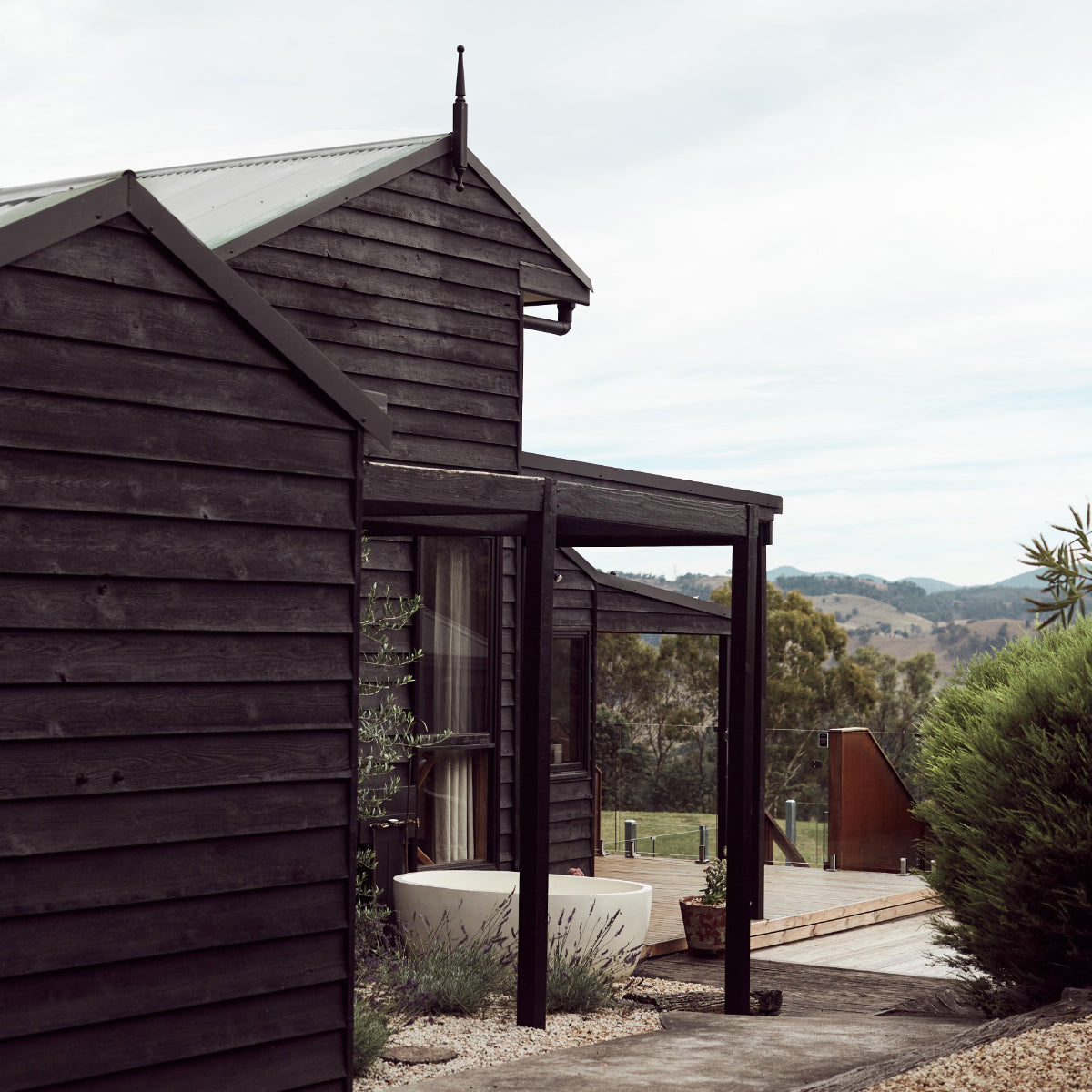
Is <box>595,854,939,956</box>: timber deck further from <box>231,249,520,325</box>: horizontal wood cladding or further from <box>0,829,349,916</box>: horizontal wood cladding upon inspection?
<box>0,829,349,916</box>: horizontal wood cladding

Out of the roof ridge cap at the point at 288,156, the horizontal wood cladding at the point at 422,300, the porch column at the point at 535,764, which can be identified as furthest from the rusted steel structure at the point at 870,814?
the porch column at the point at 535,764

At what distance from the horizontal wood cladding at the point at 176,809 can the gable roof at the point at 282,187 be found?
3.68 m

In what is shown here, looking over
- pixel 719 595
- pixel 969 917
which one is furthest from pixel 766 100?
pixel 719 595

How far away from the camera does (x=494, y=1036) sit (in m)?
6.23

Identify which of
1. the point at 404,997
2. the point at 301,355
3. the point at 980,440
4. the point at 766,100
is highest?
the point at 980,440

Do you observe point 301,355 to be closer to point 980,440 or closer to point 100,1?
point 100,1

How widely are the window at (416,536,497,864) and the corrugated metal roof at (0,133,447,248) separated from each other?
93.6 inches

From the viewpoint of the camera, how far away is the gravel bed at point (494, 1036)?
566cm

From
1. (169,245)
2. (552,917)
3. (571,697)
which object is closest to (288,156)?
(571,697)

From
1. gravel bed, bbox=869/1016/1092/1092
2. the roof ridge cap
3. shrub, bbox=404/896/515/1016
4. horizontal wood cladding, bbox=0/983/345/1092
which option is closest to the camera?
horizontal wood cladding, bbox=0/983/345/1092

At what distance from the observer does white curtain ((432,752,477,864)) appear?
9438mm

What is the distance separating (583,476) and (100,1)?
18.0ft

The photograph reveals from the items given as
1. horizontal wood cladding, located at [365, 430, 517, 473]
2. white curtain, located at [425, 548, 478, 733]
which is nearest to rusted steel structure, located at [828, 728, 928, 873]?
white curtain, located at [425, 548, 478, 733]

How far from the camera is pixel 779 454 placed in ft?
285
